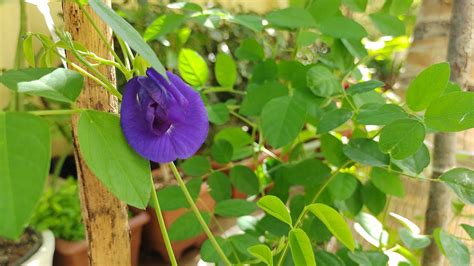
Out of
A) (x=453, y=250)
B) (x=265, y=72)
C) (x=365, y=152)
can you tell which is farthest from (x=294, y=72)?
(x=453, y=250)

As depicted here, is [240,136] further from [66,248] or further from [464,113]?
[66,248]

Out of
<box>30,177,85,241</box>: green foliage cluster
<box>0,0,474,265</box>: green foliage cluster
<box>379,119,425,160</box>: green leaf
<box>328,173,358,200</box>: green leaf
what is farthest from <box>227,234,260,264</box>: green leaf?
<box>30,177,85,241</box>: green foliage cluster

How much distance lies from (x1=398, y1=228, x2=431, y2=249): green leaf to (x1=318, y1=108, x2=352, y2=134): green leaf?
180mm

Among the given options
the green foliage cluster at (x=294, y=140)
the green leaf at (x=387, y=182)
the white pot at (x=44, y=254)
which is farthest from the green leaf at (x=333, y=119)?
the white pot at (x=44, y=254)

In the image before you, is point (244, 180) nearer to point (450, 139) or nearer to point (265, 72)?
point (265, 72)

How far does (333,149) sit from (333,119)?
0.29 ft

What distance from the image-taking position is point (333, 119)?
1.69ft

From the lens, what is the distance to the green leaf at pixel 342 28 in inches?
22.2

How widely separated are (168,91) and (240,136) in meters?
0.39

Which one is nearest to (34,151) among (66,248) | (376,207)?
(376,207)

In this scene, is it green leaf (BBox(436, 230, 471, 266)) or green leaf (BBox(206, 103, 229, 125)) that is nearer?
green leaf (BBox(436, 230, 471, 266))

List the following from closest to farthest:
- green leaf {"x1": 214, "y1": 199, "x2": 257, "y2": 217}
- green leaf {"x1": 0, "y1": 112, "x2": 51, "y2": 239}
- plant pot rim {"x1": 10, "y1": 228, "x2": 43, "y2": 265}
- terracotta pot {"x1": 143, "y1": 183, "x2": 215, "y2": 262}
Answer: green leaf {"x1": 0, "y1": 112, "x2": 51, "y2": 239}, green leaf {"x1": 214, "y1": 199, "x2": 257, "y2": 217}, plant pot rim {"x1": 10, "y1": 228, "x2": 43, "y2": 265}, terracotta pot {"x1": 143, "y1": 183, "x2": 215, "y2": 262}

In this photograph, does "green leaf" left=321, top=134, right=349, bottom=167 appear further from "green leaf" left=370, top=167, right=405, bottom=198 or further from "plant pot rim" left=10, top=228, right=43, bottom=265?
"plant pot rim" left=10, top=228, right=43, bottom=265

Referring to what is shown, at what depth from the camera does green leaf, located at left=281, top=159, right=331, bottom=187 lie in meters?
0.60
